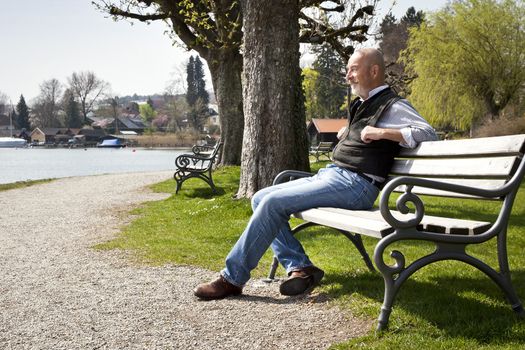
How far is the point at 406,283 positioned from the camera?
4.57m

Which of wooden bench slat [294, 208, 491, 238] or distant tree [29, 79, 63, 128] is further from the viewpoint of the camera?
distant tree [29, 79, 63, 128]

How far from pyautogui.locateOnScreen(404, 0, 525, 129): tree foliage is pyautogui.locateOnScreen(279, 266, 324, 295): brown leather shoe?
30039mm

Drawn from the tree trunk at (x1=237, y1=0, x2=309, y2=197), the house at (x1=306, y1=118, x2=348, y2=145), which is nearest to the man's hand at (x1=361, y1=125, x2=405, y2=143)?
the tree trunk at (x1=237, y1=0, x2=309, y2=197)

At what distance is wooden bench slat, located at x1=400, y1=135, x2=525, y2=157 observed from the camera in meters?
3.51

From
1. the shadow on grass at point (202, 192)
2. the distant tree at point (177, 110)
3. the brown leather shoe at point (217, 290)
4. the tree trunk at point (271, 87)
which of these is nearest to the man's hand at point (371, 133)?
the brown leather shoe at point (217, 290)

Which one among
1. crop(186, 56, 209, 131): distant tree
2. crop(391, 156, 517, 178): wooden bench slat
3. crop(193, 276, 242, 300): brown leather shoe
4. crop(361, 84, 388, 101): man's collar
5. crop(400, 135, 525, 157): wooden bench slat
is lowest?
crop(193, 276, 242, 300): brown leather shoe

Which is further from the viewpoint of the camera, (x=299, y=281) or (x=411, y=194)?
(x=299, y=281)

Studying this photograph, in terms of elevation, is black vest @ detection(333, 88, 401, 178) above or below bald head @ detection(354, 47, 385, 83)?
below

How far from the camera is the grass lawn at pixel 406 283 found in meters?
3.39

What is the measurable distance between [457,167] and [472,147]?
211 millimetres

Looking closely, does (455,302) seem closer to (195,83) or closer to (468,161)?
(468,161)

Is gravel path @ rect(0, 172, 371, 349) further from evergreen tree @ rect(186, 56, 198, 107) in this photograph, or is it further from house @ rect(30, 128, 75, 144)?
evergreen tree @ rect(186, 56, 198, 107)

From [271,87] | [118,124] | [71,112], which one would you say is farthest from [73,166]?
[118,124]

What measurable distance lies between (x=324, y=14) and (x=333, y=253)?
11.4 metres
